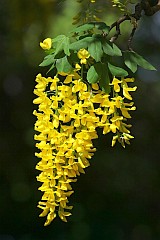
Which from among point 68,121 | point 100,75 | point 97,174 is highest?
point 100,75

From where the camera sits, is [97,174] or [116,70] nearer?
[116,70]

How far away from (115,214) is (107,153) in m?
0.56

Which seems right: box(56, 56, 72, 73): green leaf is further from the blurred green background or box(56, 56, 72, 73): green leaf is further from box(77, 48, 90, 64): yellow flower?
the blurred green background

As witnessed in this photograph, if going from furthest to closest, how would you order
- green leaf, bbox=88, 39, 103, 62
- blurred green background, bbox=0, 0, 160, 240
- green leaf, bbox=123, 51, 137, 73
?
1. blurred green background, bbox=0, 0, 160, 240
2. green leaf, bbox=123, 51, 137, 73
3. green leaf, bbox=88, 39, 103, 62

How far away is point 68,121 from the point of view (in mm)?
1731

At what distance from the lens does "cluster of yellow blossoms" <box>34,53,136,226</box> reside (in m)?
1.71

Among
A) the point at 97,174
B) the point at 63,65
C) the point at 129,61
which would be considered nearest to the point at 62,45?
the point at 63,65

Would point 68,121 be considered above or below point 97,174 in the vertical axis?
above

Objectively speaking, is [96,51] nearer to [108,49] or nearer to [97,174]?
[108,49]

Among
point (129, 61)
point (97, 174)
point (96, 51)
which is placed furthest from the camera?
point (97, 174)

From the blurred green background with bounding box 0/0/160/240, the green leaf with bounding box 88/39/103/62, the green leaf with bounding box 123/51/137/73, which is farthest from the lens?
the blurred green background with bounding box 0/0/160/240

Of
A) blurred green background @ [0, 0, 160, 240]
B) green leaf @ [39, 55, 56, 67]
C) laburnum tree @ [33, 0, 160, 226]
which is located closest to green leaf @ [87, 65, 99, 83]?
laburnum tree @ [33, 0, 160, 226]

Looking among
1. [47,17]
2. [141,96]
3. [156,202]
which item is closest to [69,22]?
[47,17]

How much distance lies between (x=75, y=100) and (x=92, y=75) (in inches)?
3.1
